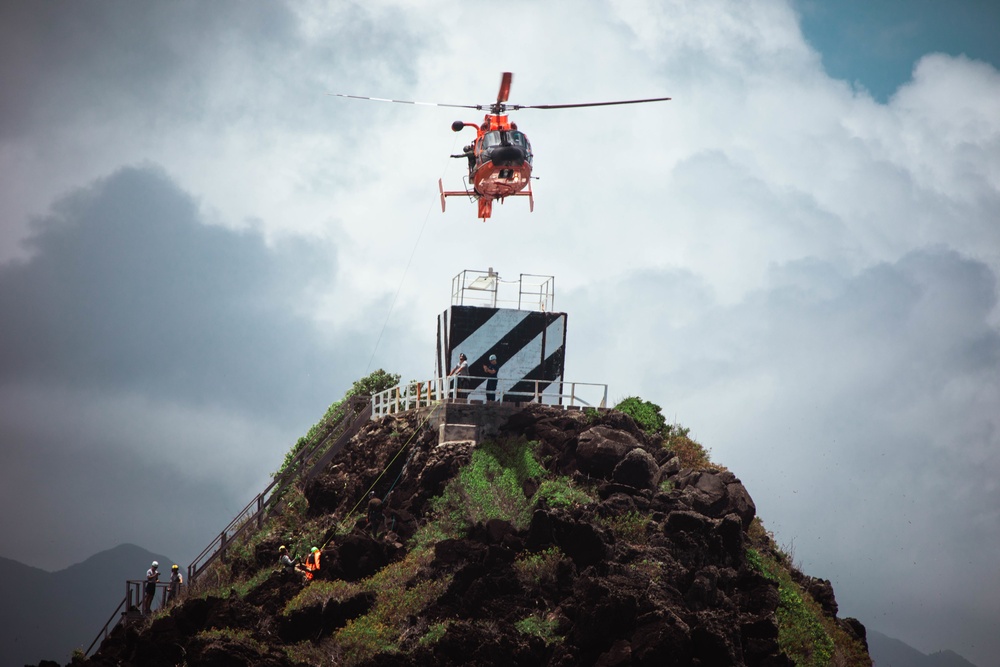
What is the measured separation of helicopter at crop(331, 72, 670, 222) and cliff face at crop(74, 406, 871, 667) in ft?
26.9

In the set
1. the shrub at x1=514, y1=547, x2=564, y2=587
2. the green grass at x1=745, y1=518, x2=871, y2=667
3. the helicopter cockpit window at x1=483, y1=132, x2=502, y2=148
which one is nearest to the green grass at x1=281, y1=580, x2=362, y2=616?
the shrub at x1=514, y1=547, x2=564, y2=587

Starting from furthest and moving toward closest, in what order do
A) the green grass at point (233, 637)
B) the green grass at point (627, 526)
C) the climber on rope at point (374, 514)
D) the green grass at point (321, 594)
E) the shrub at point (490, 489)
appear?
the climber on rope at point (374, 514)
the shrub at point (490, 489)
the green grass at point (627, 526)
the green grass at point (321, 594)
the green grass at point (233, 637)

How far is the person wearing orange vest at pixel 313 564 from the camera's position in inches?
1380

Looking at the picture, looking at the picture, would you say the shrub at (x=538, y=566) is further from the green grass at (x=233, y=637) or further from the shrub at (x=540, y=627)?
the green grass at (x=233, y=637)

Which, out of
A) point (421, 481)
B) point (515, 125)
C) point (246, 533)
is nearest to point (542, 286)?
point (515, 125)

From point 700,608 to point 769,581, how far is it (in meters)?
2.89

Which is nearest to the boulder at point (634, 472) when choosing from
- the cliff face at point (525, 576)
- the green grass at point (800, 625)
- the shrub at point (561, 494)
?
the cliff face at point (525, 576)

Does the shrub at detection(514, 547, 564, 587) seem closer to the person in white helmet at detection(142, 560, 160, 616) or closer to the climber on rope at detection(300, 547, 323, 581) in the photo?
the climber on rope at detection(300, 547, 323, 581)

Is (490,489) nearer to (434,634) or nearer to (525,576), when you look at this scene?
(525,576)

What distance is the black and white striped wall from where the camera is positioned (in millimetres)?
42344

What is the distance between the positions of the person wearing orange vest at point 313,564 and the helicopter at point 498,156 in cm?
1394

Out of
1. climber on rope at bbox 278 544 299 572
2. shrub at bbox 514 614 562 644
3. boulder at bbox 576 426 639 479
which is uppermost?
boulder at bbox 576 426 639 479

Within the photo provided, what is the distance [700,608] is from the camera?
31.4 m

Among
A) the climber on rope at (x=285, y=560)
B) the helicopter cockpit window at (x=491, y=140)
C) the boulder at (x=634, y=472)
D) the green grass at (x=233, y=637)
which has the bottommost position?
the green grass at (x=233, y=637)
